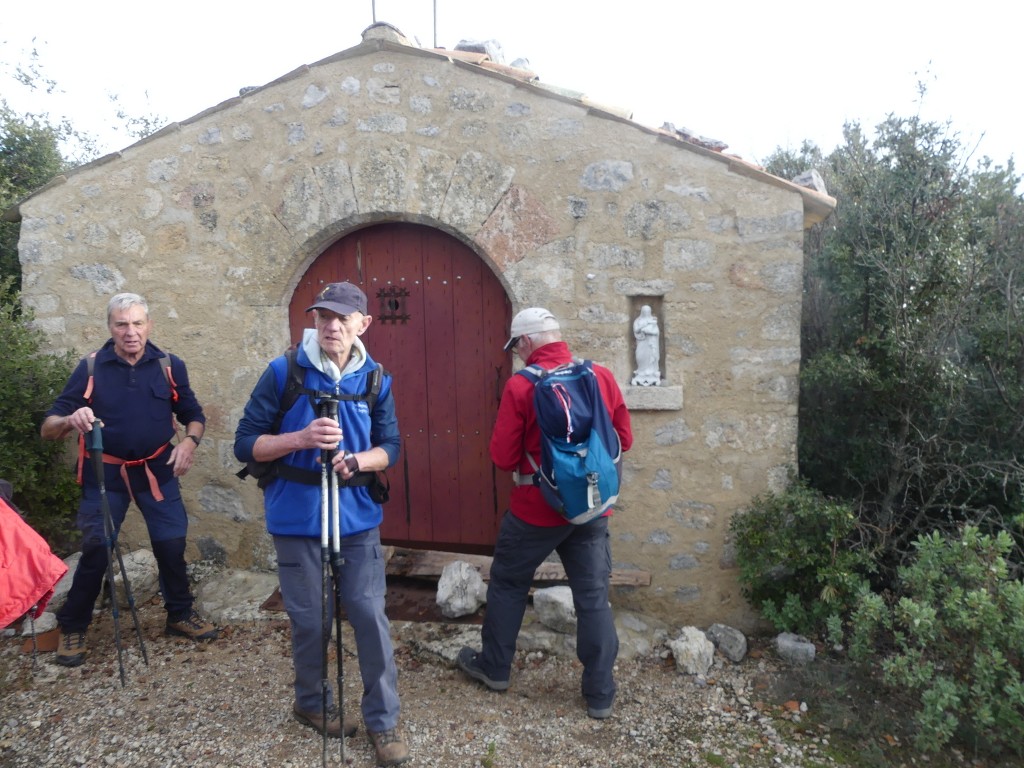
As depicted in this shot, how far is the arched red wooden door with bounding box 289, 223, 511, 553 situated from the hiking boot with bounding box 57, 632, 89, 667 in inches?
72.3

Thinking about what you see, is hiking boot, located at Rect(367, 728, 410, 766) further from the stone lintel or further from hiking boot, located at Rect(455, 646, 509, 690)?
the stone lintel

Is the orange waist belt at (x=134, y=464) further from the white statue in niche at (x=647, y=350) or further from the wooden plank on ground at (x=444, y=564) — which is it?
the white statue in niche at (x=647, y=350)

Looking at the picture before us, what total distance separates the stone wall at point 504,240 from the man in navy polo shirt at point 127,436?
809 mm

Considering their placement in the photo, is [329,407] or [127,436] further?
[127,436]

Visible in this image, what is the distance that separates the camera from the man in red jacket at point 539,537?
303 centimetres

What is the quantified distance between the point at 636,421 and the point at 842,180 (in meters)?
2.23

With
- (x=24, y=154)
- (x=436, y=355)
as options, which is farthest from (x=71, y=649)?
(x=24, y=154)

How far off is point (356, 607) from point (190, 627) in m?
1.73

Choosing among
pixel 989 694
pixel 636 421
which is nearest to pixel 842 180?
pixel 636 421

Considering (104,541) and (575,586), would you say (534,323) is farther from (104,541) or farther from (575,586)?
(104,541)

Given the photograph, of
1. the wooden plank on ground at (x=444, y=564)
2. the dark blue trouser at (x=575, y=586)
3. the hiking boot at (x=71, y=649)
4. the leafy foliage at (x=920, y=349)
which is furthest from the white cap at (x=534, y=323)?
the hiking boot at (x=71, y=649)

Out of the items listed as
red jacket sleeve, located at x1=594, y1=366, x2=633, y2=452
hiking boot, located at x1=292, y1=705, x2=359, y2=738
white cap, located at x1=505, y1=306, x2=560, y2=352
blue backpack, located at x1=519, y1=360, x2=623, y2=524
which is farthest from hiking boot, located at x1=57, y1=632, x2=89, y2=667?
red jacket sleeve, located at x1=594, y1=366, x2=633, y2=452

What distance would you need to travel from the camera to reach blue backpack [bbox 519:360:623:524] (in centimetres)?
287

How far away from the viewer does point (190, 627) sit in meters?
3.90
